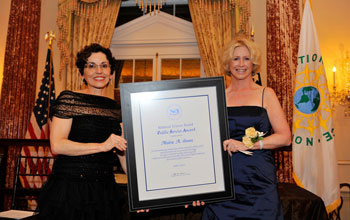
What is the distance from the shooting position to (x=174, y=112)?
1.77m

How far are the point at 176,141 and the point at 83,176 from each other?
591 millimetres

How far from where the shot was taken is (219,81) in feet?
5.82

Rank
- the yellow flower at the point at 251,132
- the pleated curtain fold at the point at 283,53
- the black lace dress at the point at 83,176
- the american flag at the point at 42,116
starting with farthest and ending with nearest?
1. the pleated curtain fold at the point at 283,53
2. the american flag at the point at 42,116
3. the yellow flower at the point at 251,132
4. the black lace dress at the point at 83,176

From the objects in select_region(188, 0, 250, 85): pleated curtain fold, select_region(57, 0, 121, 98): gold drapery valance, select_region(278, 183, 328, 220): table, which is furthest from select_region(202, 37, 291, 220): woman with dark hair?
select_region(57, 0, 121, 98): gold drapery valance

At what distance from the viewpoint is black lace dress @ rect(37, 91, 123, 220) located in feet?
5.54

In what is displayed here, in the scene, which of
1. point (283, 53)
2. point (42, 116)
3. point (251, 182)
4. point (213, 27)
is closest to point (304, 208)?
point (251, 182)

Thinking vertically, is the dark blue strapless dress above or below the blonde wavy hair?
below

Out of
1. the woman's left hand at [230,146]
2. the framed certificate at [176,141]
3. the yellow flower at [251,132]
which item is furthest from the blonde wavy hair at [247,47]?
the woman's left hand at [230,146]

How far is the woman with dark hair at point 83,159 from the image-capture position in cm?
170

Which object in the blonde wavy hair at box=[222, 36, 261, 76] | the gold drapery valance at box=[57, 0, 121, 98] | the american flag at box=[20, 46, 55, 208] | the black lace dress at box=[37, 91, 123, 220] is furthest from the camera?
the gold drapery valance at box=[57, 0, 121, 98]

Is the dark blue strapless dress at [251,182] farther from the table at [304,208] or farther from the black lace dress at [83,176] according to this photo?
the table at [304,208]

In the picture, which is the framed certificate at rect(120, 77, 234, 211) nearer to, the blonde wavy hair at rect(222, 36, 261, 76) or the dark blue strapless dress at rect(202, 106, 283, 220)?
the dark blue strapless dress at rect(202, 106, 283, 220)

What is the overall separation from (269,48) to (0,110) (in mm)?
4867

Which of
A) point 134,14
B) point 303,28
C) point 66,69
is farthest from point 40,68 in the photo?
point 303,28
